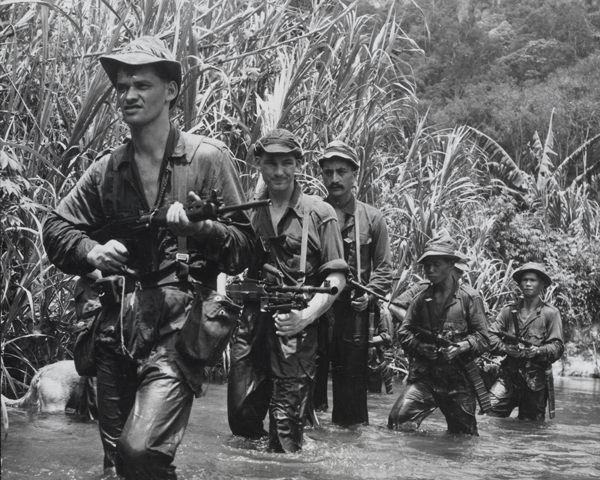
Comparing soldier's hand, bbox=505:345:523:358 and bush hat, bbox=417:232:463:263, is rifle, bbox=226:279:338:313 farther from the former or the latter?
soldier's hand, bbox=505:345:523:358

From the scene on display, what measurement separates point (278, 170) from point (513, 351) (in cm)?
493

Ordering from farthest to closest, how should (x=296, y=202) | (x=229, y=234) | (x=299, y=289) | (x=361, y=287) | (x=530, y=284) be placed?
(x=530, y=284)
(x=361, y=287)
(x=296, y=202)
(x=299, y=289)
(x=229, y=234)

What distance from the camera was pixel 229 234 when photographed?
416 centimetres

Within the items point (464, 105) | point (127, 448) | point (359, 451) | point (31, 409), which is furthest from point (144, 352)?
point (464, 105)

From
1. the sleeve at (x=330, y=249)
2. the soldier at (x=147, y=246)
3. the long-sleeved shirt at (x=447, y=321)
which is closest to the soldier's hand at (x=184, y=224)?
the soldier at (x=147, y=246)

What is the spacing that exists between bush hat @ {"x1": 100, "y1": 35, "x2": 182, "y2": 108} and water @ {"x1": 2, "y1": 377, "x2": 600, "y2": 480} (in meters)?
1.87

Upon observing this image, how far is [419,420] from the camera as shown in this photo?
341 inches

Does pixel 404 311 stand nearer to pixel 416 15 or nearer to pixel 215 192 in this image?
pixel 215 192

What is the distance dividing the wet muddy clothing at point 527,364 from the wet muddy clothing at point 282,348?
15.0 ft

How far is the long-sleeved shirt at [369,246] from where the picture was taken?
8734mm

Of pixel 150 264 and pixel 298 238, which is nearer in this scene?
pixel 150 264

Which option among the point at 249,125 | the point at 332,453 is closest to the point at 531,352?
the point at 249,125

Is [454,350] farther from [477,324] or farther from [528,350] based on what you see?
[528,350]

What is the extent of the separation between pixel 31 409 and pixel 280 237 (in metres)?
2.55
